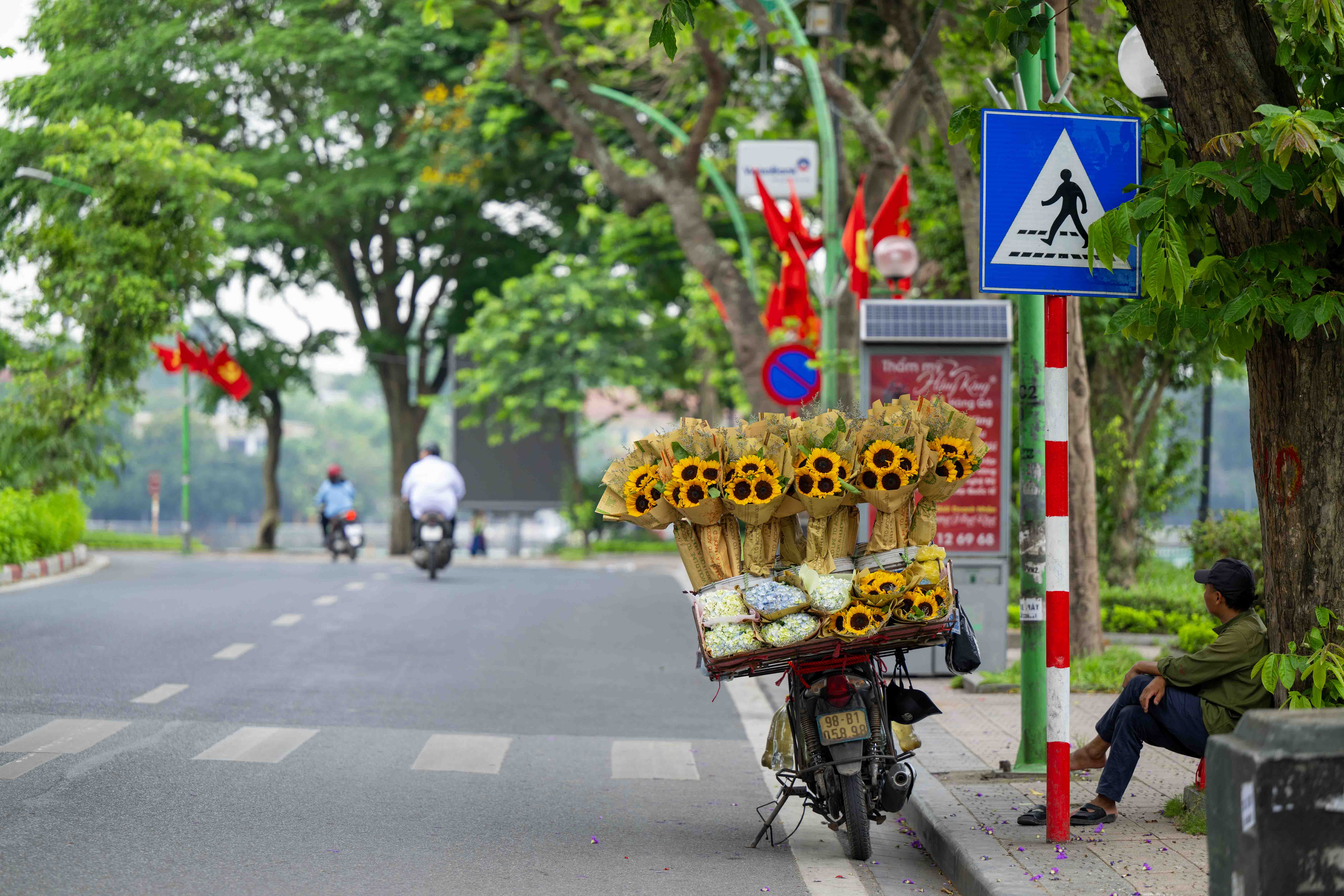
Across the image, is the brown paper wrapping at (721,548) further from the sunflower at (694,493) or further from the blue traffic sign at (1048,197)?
the blue traffic sign at (1048,197)

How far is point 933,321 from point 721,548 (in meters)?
5.65

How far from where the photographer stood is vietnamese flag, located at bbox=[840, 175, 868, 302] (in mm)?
16797

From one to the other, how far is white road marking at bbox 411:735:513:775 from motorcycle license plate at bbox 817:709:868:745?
7.49 feet

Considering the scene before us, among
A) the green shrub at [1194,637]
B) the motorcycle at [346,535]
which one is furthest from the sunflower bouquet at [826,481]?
the motorcycle at [346,535]

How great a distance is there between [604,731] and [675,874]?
3.60m

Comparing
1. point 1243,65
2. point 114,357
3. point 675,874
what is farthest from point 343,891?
point 114,357

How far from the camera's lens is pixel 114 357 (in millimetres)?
24250

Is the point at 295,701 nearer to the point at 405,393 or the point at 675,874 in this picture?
the point at 675,874

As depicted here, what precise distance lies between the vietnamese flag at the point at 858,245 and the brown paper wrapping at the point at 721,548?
35.2 feet

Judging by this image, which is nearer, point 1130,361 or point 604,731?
point 604,731

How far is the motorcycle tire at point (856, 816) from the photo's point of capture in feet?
20.9

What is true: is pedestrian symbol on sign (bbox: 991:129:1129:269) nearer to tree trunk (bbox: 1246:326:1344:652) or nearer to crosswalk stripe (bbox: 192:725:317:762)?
tree trunk (bbox: 1246:326:1344:652)

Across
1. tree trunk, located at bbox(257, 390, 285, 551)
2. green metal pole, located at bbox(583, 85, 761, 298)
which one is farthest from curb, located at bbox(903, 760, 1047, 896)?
tree trunk, located at bbox(257, 390, 285, 551)

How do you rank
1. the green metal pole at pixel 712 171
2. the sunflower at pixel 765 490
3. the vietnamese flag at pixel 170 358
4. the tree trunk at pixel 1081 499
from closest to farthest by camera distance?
the sunflower at pixel 765 490
the tree trunk at pixel 1081 499
the green metal pole at pixel 712 171
the vietnamese flag at pixel 170 358
